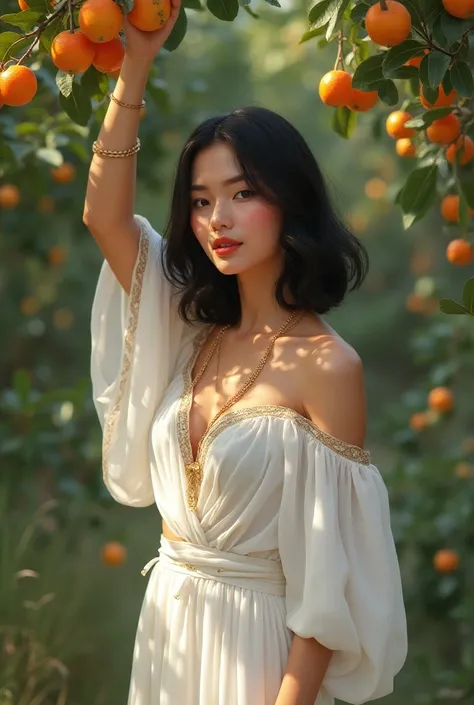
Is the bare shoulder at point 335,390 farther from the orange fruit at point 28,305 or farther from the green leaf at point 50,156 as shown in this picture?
the orange fruit at point 28,305

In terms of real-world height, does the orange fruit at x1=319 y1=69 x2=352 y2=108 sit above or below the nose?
above

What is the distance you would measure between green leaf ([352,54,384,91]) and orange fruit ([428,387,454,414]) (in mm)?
1903

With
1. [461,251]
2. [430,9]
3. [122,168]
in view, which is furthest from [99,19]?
[461,251]

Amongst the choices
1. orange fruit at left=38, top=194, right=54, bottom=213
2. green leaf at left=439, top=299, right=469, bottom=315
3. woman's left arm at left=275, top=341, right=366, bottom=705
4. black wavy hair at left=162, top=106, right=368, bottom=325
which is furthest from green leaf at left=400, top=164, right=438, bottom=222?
orange fruit at left=38, top=194, right=54, bottom=213

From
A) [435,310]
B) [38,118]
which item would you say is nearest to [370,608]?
[38,118]

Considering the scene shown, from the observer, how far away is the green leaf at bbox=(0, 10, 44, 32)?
178 cm

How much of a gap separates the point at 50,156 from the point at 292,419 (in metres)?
1.07

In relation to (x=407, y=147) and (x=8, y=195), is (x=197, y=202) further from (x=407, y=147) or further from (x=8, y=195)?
(x=8, y=195)

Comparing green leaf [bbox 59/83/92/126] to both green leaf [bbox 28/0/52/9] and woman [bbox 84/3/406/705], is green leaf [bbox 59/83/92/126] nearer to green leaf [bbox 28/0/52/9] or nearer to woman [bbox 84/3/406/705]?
woman [bbox 84/3/406/705]

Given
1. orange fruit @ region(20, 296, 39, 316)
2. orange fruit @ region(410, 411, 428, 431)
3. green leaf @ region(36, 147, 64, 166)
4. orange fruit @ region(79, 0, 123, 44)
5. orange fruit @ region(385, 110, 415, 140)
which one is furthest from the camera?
orange fruit @ region(20, 296, 39, 316)

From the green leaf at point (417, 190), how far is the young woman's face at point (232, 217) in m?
0.32

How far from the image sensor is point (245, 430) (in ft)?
6.39

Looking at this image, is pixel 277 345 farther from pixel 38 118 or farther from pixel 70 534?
pixel 70 534

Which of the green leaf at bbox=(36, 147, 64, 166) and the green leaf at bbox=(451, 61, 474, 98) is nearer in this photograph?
the green leaf at bbox=(451, 61, 474, 98)
